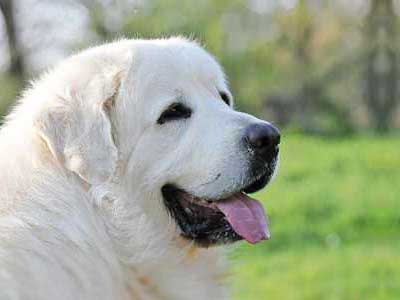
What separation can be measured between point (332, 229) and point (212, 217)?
253 inches

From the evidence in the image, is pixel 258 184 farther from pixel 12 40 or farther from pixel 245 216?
pixel 12 40

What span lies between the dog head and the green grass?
2.23 meters

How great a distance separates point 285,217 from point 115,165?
23.6 ft

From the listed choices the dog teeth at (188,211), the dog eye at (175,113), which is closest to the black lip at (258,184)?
the dog teeth at (188,211)

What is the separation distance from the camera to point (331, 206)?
1033cm

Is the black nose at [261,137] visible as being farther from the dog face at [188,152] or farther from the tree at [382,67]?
the tree at [382,67]

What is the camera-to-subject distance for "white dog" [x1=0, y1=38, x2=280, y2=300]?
3.14 m

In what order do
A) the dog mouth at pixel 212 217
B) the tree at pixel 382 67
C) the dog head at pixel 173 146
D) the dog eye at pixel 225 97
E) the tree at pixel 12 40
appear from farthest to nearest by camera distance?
the tree at pixel 382 67, the tree at pixel 12 40, the dog eye at pixel 225 97, the dog mouth at pixel 212 217, the dog head at pixel 173 146

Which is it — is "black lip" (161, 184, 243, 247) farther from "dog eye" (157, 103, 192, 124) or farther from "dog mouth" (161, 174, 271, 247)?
"dog eye" (157, 103, 192, 124)

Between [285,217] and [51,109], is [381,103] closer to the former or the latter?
[285,217]

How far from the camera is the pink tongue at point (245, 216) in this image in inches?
136

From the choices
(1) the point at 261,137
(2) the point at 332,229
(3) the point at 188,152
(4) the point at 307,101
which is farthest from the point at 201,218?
(4) the point at 307,101

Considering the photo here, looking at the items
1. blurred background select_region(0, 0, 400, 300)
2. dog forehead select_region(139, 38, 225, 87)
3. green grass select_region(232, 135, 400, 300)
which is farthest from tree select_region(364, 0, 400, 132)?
dog forehead select_region(139, 38, 225, 87)

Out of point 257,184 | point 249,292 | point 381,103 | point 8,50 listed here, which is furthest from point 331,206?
point 381,103
